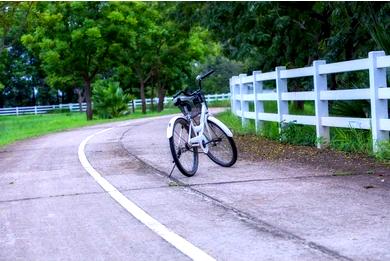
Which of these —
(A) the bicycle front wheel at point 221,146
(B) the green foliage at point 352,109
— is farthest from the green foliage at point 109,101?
(A) the bicycle front wheel at point 221,146

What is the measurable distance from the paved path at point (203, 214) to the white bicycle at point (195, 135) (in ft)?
0.71

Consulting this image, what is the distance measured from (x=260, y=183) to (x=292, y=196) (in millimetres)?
1040

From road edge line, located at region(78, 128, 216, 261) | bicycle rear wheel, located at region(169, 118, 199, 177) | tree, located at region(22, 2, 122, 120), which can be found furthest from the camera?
tree, located at region(22, 2, 122, 120)

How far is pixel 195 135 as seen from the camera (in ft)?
30.3

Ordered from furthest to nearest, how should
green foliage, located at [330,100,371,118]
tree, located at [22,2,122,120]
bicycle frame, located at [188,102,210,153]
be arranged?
1. tree, located at [22,2,122,120]
2. green foliage, located at [330,100,371,118]
3. bicycle frame, located at [188,102,210,153]

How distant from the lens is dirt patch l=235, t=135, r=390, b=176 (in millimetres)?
8859

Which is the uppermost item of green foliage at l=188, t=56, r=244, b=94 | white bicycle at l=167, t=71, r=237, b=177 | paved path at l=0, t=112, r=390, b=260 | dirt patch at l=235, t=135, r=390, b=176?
green foliage at l=188, t=56, r=244, b=94

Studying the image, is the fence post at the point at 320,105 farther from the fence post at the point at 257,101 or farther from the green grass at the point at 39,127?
the green grass at the point at 39,127

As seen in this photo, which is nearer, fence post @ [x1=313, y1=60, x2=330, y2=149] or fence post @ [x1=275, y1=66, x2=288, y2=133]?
fence post @ [x1=313, y1=60, x2=330, y2=149]

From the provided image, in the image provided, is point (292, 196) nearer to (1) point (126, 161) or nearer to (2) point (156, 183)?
(2) point (156, 183)

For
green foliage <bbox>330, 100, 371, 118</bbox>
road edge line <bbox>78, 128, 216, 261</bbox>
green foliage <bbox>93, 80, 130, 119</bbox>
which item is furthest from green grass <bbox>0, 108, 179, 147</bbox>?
road edge line <bbox>78, 128, 216, 261</bbox>

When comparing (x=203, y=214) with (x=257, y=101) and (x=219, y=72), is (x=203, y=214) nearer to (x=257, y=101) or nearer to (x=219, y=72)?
(x=257, y=101)

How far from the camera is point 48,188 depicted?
28.3 ft

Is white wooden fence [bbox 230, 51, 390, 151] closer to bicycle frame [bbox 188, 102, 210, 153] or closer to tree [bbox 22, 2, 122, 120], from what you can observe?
bicycle frame [bbox 188, 102, 210, 153]
